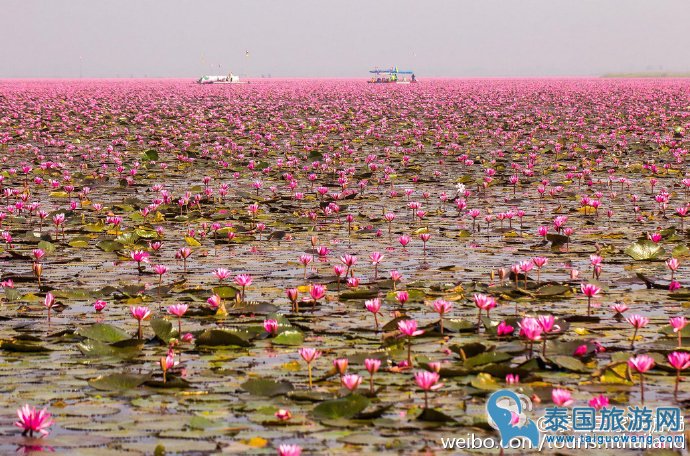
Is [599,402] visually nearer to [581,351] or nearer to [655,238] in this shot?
[581,351]

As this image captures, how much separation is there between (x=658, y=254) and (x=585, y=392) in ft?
14.3

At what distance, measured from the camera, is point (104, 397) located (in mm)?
5027

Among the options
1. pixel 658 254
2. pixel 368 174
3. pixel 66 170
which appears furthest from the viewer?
pixel 66 170

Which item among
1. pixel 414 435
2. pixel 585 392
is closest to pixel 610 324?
pixel 585 392

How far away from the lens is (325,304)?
23.7 feet

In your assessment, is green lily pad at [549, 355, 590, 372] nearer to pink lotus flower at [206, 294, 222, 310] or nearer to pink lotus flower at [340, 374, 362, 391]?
pink lotus flower at [340, 374, 362, 391]

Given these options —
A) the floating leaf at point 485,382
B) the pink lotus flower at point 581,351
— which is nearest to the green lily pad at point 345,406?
the floating leaf at point 485,382

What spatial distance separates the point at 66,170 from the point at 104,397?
1321cm

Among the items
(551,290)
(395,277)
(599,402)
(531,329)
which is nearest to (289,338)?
(395,277)

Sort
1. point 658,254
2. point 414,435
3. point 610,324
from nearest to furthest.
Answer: point 414,435 → point 610,324 → point 658,254

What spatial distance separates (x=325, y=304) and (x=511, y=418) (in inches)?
116

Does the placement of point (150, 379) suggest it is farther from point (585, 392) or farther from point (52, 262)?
point (52, 262)

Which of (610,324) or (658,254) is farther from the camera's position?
(658,254)

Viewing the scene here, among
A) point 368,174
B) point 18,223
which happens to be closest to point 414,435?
point 18,223
